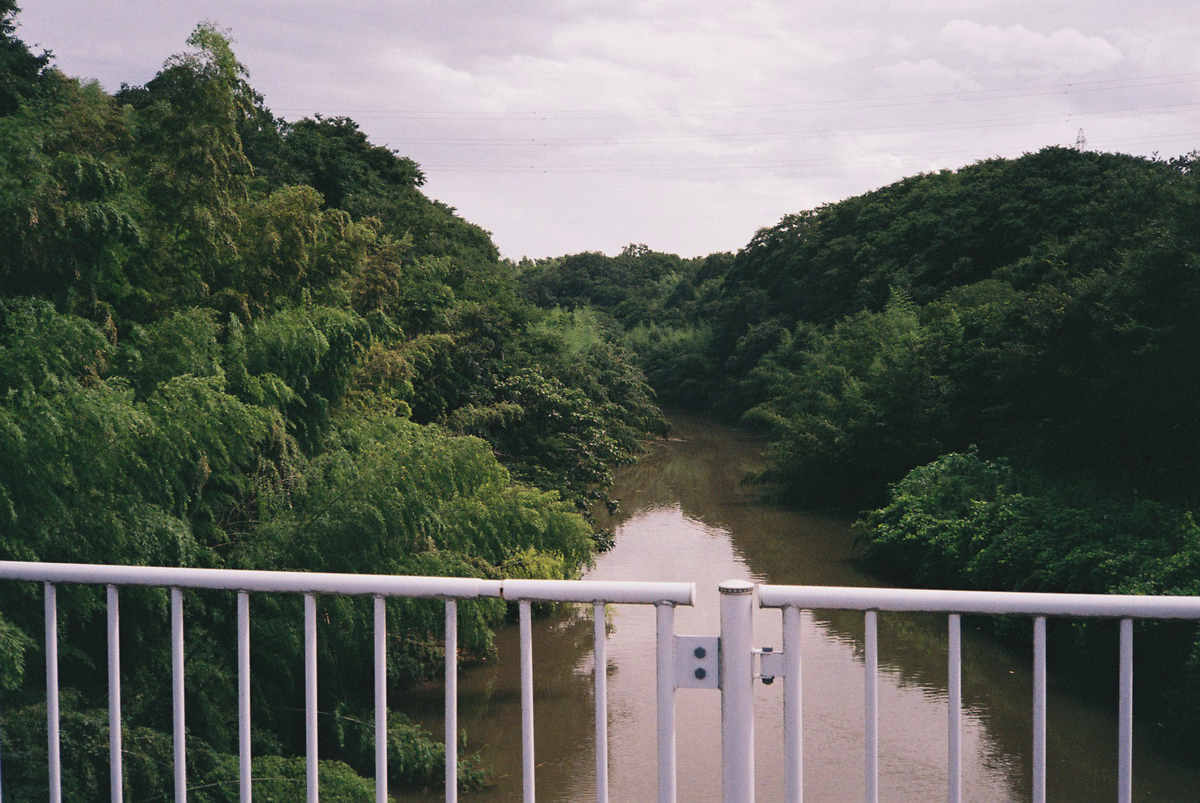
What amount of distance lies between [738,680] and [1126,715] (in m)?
0.54

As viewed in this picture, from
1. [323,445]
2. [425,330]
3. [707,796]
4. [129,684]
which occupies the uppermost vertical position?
[425,330]

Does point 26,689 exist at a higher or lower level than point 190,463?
lower

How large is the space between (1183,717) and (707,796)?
320 cm

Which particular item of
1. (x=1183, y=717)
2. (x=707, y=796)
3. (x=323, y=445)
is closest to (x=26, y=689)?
(x=323, y=445)

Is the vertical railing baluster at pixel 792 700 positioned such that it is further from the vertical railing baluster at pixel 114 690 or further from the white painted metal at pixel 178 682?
the vertical railing baluster at pixel 114 690

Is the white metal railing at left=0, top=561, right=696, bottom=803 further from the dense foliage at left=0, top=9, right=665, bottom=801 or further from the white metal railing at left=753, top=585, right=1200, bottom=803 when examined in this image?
the dense foliage at left=0, top=9, right=665, bottom=801

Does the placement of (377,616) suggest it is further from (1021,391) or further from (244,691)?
(1021,391)

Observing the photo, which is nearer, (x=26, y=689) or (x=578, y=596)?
(x=578, y=596)

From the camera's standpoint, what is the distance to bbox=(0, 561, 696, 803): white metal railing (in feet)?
4.90

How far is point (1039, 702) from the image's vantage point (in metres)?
1.47

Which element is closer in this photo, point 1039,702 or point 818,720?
point 1039,702

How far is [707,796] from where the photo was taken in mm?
6094

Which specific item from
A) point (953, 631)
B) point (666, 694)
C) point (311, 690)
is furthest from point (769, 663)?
point (311, 690)

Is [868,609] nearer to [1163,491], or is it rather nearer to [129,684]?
[129,684]
